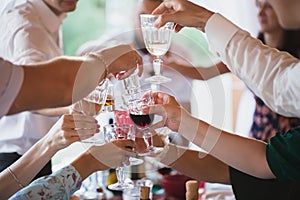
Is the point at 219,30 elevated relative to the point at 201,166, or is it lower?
elevated

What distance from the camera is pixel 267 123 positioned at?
220 centimetres

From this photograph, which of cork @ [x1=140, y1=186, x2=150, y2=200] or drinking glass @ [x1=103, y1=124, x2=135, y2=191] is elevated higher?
drinking glass @ [x1=103, y1=124, x2=135, y2=191]

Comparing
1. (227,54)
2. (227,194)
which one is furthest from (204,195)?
(227,54)

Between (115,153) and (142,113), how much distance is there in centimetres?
13

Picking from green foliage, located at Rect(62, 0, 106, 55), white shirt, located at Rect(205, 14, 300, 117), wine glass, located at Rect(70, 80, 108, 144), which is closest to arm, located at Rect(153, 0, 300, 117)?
white shirt, located at Rect(205, 14, 300, 117)

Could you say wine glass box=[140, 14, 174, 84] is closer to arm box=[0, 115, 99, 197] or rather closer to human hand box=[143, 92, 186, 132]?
human hand box=[143, 92, 186, 132]

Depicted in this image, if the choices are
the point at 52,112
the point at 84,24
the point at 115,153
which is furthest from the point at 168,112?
the point at 84,24

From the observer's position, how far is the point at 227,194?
1.73 metres

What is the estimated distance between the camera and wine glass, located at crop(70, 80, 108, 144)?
4.16 ft

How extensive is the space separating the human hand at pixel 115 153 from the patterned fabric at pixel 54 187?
0.08 m

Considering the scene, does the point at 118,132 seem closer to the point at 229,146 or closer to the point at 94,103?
the point at 94,103

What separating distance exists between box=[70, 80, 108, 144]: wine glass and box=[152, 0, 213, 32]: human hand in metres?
0.21

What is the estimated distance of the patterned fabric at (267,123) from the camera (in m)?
2.13

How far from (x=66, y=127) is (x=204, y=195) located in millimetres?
540
